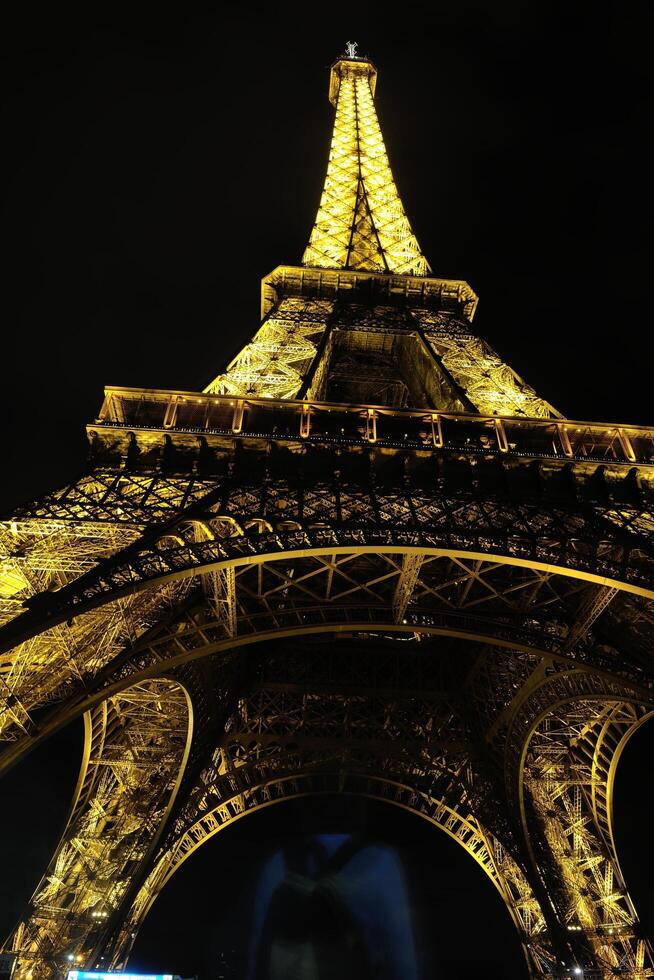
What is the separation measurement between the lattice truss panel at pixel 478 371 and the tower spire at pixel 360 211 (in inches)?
202

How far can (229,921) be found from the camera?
2709 cm

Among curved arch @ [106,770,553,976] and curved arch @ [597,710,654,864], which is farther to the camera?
curved arch @ [597,710,654,864]

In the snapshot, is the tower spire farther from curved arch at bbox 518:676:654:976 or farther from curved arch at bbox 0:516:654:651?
curved arch at bbox 518:676:654:976

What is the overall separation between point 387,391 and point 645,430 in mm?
17606

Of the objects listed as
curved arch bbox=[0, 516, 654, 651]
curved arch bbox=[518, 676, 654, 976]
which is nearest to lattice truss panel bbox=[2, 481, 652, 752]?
curved arch bbox=[0, 516, 654, 651]

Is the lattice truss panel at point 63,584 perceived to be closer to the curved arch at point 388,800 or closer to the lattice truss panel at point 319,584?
the lattice truss panel at point 319,584

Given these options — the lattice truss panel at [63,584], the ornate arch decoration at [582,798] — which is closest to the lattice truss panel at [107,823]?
the lattice truss panel at [63,584]

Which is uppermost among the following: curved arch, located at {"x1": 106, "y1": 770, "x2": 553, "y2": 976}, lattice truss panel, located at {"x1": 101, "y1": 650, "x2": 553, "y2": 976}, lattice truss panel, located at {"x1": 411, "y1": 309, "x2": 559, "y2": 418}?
lattice truss panel, located at {"x1": 411, "y1": 309, "x2": 559, "y2": 418}

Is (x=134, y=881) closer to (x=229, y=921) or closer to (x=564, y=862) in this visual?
(x=564, y=862)

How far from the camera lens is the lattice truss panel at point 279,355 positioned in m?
16.7

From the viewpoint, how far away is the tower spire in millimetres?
29594

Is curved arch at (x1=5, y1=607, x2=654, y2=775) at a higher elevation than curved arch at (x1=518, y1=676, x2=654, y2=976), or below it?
higher

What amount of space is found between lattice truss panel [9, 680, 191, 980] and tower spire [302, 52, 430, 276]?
814 inches

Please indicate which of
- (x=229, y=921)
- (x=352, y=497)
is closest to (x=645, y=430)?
(x=352, y=497)
